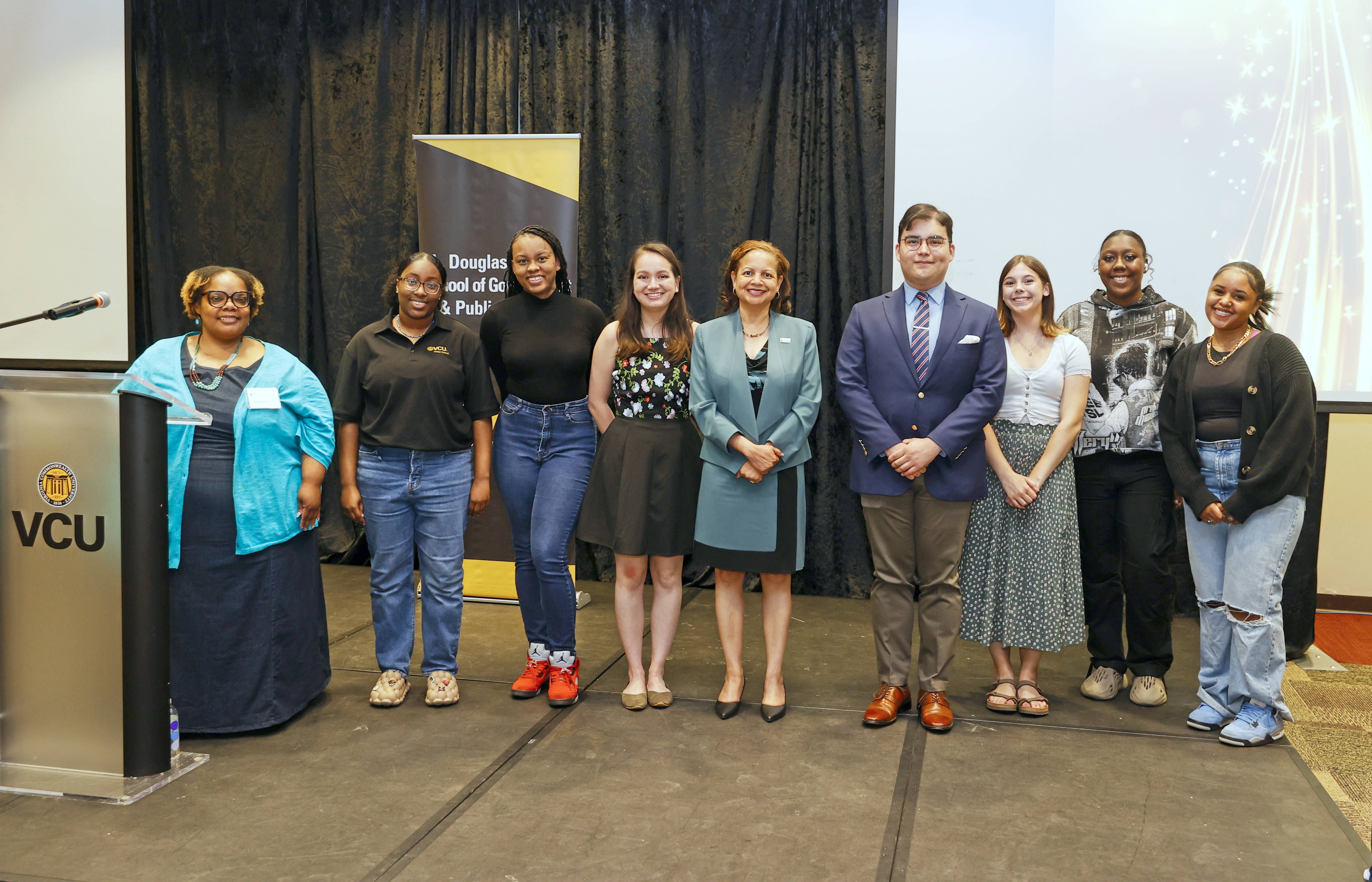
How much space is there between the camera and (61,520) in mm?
2424

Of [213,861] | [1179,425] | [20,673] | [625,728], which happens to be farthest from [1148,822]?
[20,673]

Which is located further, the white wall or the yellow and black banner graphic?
the white wall

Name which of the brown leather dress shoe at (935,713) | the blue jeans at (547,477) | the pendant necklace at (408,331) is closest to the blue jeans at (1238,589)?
the brown leather dress shoe at (935,713)

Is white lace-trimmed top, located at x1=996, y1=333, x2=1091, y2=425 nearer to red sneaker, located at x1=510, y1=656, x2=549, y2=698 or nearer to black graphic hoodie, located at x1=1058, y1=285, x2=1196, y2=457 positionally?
black graphic hoodie, located at x1=1058, y1=285, x2=1196, y2=457

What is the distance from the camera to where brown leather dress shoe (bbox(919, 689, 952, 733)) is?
119 inches

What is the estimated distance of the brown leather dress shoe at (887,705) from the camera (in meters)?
3.08

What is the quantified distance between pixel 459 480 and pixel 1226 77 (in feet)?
11.6

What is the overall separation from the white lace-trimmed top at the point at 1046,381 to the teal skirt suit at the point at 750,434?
0.64m

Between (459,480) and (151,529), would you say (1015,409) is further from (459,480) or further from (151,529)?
(151,529)

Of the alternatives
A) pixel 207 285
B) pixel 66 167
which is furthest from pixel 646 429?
pixel 66 167

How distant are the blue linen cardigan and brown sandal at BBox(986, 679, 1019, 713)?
89.8 inches

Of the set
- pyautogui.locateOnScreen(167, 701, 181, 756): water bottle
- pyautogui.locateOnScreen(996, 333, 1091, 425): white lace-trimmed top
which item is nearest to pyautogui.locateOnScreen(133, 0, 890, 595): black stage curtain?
pyautogui.locateOnScreen(996, 333, 1091, 425): white lace-trimmed top

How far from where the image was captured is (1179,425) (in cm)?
308

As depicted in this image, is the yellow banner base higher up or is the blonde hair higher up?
the blonde hair
